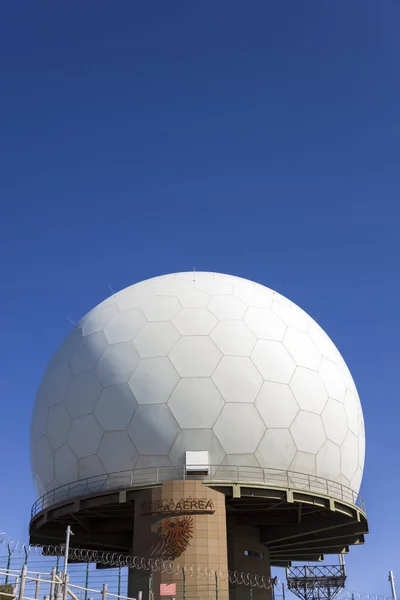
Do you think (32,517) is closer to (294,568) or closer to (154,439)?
(154,439)

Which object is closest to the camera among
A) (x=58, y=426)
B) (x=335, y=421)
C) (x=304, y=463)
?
(x=304, y=463)

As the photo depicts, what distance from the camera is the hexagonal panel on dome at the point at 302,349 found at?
70.7ft

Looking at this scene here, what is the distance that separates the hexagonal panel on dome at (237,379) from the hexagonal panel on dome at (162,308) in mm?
2535

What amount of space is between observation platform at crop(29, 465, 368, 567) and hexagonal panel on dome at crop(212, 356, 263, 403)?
214 centimetres

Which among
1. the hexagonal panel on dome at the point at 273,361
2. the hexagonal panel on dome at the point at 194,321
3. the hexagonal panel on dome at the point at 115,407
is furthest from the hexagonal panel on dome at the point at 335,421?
the hexagonal panel on dome at the point at 115,407

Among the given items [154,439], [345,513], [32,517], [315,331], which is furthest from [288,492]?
[32,517]

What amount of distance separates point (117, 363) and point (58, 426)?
117 inches

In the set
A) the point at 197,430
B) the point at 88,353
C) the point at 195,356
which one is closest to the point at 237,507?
the point at 197,430

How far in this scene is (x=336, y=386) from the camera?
73.0ft

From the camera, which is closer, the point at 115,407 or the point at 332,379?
the point at 115,407

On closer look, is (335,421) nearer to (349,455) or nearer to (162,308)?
(349,455)

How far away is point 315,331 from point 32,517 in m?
11.8

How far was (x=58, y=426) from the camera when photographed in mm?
21281

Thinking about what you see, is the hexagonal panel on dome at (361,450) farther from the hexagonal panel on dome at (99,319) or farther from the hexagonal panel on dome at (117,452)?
the hexagonal panel on dome at (99,319)
